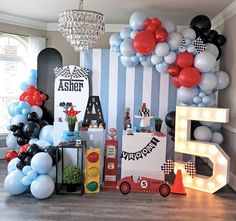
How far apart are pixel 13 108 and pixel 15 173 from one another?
5.86 feet

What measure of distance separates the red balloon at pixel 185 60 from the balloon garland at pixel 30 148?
2093 millimetres

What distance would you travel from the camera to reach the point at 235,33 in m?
4.09

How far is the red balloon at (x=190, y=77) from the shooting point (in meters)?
3.93

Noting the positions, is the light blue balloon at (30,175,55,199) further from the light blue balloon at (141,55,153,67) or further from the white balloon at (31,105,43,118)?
the light blue balloon at (141,55,153,67)

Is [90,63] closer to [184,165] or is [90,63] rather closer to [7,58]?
[7,58]

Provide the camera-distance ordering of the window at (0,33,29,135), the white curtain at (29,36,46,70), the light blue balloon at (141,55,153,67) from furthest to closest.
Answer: the white curtain at (29,36,46,70) → the window at (0,33,29,135) → the light blue balloon at (141,55,153,67)

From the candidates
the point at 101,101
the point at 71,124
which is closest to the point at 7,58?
the point at 101,101

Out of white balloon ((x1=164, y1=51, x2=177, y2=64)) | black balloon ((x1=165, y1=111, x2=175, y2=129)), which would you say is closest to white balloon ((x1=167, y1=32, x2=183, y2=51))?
white balloon ((x1=164, y1=51, x2=177, y2=64))

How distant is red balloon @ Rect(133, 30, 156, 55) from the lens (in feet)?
13.2

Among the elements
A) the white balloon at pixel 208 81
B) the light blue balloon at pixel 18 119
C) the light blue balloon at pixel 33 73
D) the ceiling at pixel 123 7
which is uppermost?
the ceiling at pixel 123 7

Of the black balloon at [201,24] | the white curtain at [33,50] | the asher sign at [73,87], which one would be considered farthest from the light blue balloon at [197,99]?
the white curtain at [33,50]

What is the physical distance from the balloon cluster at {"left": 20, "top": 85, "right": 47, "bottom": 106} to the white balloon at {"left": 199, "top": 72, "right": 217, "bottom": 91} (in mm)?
2808

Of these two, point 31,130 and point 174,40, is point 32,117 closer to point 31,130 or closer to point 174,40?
point 31,130

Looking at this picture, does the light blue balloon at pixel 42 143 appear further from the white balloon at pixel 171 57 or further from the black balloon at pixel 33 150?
the white balloon at pixel 171 57
